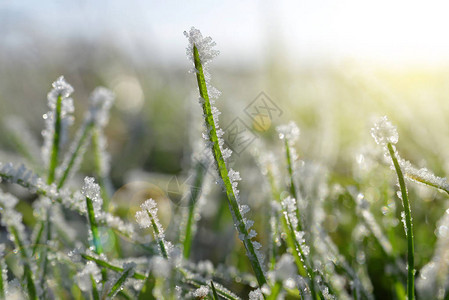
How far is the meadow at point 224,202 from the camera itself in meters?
0.61

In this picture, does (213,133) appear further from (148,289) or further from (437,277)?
(437,277)

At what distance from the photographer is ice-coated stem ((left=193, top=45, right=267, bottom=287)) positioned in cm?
55

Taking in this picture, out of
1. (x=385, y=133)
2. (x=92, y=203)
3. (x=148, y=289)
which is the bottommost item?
(x=148, y=289)

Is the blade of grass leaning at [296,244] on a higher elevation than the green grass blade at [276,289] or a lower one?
higher

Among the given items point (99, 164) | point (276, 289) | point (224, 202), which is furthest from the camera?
point (224, 202)

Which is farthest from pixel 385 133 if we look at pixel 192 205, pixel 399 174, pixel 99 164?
pixel 99 164

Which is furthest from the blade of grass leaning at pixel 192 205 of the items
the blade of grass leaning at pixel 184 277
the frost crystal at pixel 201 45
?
the frost crystal at pixel 201 45

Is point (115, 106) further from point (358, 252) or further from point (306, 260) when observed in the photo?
point (306, 260)

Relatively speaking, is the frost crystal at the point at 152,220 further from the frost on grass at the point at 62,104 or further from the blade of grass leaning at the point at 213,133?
the frost on grass at the point at 62,104

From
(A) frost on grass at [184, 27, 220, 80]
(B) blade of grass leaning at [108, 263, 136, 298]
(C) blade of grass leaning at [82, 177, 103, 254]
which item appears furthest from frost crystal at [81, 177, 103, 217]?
(A) frost on grass at [184, 27, 220, 80]

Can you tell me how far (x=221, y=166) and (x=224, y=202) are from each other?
0.74m

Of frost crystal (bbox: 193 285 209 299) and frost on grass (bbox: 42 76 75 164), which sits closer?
frost crystal (bbox: 193 285 209 299)

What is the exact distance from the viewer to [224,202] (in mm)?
1311

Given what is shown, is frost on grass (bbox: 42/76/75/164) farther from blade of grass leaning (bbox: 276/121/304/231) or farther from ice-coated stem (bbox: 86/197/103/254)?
blade of grass leaning (bbox: 276/121/304/231)
